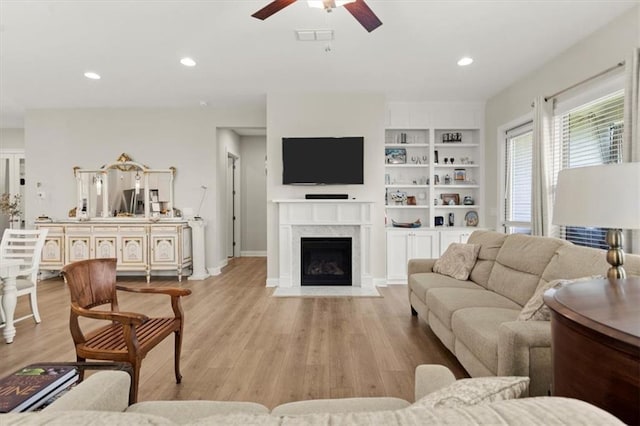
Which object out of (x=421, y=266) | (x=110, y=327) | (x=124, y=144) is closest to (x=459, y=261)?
(x=421, y=266)

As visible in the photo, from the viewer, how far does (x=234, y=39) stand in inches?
132

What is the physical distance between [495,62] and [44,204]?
7.42 meters

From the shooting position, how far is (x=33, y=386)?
4.29ft

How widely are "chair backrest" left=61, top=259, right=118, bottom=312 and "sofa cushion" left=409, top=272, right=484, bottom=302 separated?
2584 millimetres

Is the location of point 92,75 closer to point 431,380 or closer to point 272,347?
point 272,347

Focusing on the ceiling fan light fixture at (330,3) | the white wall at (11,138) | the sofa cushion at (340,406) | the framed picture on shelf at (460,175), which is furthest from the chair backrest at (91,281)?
the white wall at (11,138)

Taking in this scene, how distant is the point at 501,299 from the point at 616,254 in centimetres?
108

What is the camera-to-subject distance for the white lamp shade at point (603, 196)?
4.50 feet

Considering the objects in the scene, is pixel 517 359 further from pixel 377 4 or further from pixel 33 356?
pixel 33 356

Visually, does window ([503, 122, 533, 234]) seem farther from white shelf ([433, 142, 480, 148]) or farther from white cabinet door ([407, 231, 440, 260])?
white cabinet door ([407, 231, 440, 260])

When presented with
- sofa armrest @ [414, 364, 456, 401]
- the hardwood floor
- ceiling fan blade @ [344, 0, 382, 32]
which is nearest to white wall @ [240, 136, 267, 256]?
the hardwood floor

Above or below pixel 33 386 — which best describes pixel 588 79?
above

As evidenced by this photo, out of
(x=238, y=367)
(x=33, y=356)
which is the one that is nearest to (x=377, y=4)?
(x=238, y=367)

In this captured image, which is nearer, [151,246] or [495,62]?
[495,62]
